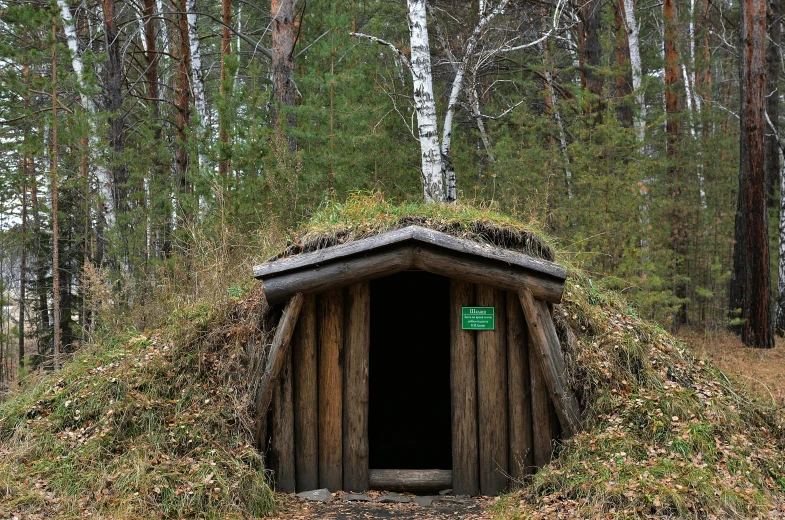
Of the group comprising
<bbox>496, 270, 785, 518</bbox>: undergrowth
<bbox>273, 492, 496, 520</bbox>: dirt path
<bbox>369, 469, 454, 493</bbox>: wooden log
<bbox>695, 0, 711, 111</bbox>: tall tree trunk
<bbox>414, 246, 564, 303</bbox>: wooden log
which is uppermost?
<bbox>695, 0, 711, 111</bbox>: tall tree trunk

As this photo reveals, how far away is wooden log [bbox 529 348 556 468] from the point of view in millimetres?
6496

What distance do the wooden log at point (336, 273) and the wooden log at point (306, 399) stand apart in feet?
1.14

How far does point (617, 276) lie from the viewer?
10.2 meters

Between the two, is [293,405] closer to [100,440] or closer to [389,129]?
[100,440]

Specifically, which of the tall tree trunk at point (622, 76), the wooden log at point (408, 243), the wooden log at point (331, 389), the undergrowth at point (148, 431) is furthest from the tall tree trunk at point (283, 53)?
the wooden log at point (408, 243)

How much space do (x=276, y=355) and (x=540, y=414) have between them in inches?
89.6

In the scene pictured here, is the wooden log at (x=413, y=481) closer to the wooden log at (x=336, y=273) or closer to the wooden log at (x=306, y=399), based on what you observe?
the wooden log at (x=306, y=399)

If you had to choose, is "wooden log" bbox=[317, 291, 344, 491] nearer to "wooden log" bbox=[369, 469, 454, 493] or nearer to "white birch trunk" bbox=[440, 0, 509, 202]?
"wooden log" bbox=[369, 469, 454, 493]

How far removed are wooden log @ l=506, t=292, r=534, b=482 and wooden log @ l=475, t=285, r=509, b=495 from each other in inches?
2.1

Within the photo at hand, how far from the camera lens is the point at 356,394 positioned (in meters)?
6.61

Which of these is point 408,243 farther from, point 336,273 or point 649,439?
point 649,439

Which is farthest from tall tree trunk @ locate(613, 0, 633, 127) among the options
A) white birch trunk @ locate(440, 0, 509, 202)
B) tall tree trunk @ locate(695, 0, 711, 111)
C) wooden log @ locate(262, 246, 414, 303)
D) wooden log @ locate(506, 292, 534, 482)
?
wooden log @ locate(262, 246, 414, 303)

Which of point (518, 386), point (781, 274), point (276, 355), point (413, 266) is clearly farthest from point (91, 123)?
point (781, 274)

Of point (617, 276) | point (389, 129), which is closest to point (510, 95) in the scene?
point (389, 129)
